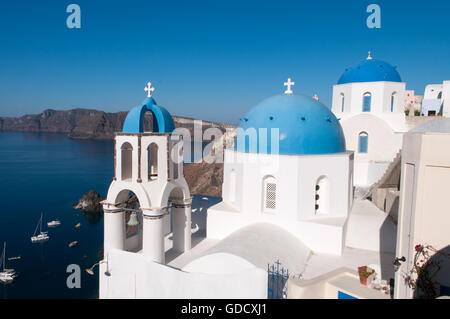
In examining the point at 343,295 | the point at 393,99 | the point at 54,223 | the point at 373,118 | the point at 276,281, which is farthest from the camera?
the point at 54,223

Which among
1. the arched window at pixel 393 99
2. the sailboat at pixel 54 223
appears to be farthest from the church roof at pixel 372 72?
the sailboat at pixel 54 223

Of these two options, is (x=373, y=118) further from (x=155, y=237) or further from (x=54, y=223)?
(x=54, y=223)

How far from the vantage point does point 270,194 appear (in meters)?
10.7

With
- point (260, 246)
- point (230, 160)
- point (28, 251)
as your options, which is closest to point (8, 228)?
point (28, 251)

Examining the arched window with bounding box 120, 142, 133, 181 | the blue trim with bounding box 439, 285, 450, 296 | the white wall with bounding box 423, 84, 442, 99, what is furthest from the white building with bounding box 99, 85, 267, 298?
the white wall with bounding box 423, 84, 442, 99

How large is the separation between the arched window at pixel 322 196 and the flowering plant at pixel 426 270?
4681 mm

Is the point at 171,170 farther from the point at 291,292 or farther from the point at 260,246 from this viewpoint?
the point at 291,292

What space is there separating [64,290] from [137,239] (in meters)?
16.1

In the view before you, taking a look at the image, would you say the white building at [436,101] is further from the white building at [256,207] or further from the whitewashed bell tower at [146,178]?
the whitewashed bell tower at [146,178]

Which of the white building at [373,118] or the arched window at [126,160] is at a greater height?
the white building at [373,118]

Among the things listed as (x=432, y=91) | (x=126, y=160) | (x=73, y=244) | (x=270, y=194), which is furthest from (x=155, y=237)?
(x=432, y=91)

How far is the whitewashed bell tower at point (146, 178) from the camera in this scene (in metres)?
9.22

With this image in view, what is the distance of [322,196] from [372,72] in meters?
9.55

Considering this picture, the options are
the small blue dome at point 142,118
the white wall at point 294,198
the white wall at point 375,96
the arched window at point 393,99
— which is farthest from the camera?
the arched window at point 393,99
